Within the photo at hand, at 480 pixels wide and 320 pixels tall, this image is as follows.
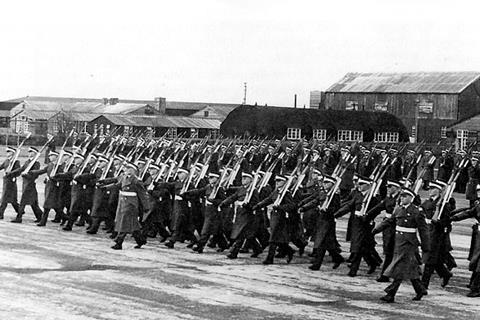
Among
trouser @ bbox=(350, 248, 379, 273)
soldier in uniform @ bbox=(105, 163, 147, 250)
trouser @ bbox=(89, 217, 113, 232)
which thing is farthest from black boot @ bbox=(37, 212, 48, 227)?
trouser @ bbox=(350, 248, 379, 273)

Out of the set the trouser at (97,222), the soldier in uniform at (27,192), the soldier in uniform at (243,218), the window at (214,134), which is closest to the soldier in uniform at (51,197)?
the soldier in uniform at (27,192)

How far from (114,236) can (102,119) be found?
4995 centimetres

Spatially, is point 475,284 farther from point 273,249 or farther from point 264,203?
point 264,203

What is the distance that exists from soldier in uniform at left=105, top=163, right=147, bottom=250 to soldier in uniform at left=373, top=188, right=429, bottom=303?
5349 mm

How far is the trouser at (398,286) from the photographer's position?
11.6 metres

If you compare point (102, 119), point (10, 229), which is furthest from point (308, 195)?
point (102, 119)

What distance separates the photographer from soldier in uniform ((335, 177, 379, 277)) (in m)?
13.8

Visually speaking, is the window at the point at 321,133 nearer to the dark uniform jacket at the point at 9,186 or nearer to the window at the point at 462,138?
the window at the point at 462,138

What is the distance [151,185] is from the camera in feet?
54.7

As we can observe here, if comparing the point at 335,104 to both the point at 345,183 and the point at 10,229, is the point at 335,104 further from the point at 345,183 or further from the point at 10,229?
the point at 10,229

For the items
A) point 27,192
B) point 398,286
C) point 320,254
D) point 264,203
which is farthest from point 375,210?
point 27,192

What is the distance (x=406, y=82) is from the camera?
68750mm

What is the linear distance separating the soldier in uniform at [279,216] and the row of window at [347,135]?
45.0 m

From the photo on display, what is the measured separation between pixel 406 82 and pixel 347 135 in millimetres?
9478
